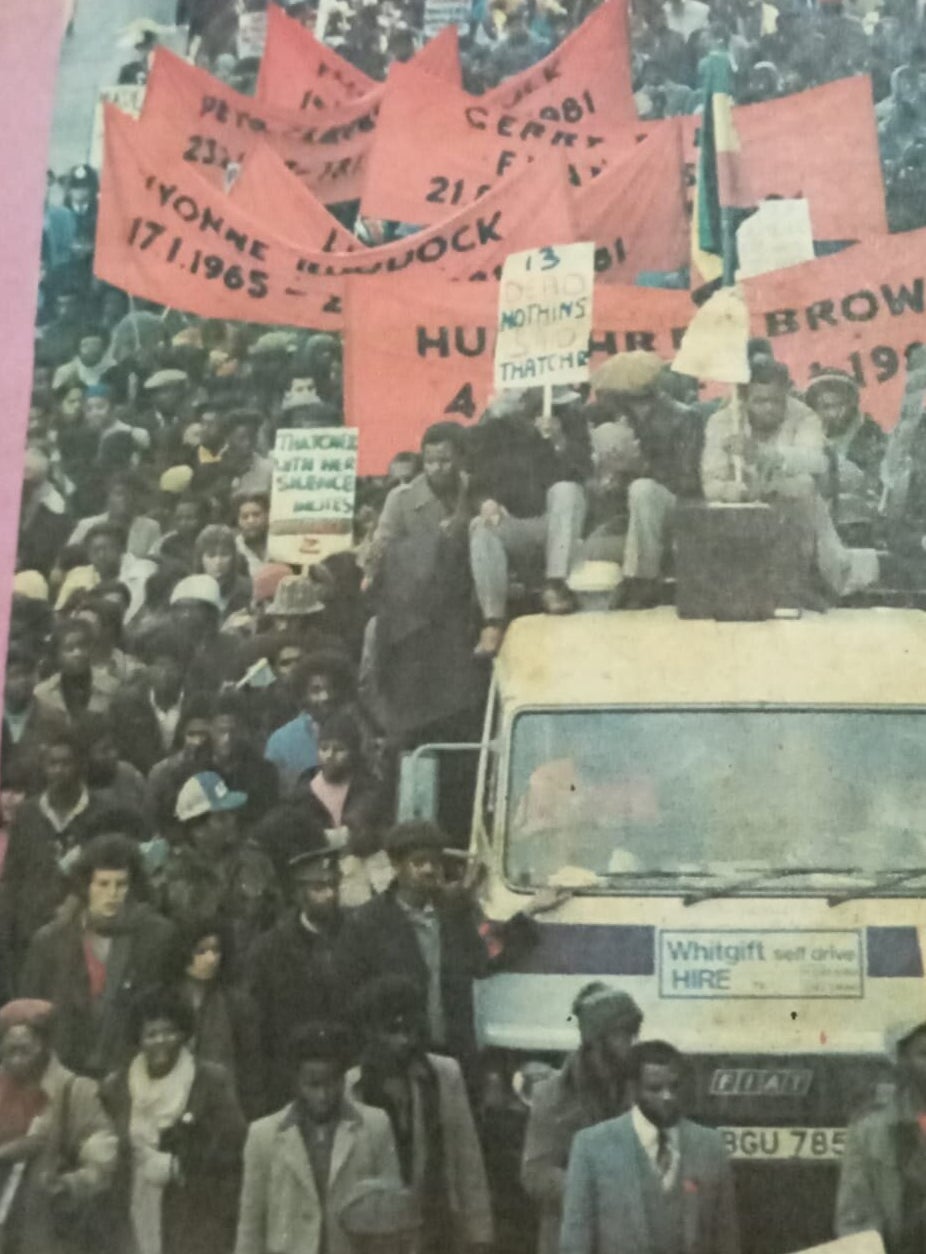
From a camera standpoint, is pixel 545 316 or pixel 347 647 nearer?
pixel 347 647

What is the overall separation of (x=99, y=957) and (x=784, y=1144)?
1.21 meters

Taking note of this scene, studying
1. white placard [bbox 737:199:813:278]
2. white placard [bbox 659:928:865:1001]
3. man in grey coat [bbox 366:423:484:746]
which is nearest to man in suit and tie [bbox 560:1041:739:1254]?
white placard [bbox 659:928:865:1001]

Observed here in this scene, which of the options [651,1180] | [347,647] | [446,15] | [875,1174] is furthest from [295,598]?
[875,1174]

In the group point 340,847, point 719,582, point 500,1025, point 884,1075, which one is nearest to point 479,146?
point 719,582

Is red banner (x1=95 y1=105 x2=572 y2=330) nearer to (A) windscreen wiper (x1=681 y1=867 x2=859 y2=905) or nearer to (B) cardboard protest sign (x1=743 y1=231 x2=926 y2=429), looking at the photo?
(B) cardboard protest sign (x1=743 y1=231 x2=926 y2=429)

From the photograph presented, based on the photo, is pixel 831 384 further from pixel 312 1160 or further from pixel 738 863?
pixel 312 1160

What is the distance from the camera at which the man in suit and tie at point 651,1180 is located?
236 cm

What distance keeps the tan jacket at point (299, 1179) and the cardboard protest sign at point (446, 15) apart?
2137mm

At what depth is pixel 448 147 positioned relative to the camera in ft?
10.1

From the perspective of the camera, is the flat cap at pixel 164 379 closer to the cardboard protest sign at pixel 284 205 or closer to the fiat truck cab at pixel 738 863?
the cardboard protest sign at pixel 284 205

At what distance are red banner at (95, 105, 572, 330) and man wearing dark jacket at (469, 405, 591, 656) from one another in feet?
1.21

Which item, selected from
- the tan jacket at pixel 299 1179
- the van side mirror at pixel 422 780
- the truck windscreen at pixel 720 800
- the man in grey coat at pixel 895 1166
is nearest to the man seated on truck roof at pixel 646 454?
the truck windscreen at pixel 720 800

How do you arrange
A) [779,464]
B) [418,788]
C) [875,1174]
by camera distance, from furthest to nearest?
[779,464], [418,788], [875,1174]

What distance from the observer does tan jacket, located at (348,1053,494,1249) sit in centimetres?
241
